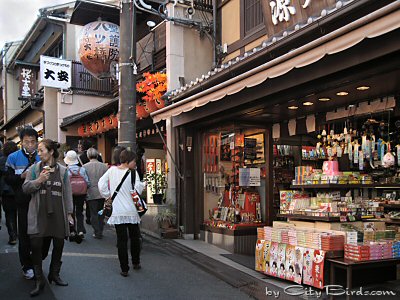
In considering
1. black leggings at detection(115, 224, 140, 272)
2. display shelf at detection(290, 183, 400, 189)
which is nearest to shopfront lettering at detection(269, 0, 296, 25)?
display shelf at detection(290, 183, 400, 189)

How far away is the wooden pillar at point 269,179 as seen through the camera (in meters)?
9.08

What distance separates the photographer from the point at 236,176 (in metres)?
9.18

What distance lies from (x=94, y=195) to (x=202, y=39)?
4.90m

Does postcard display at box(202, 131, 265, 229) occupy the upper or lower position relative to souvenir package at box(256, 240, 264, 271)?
upper

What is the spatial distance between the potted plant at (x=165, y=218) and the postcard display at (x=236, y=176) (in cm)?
82

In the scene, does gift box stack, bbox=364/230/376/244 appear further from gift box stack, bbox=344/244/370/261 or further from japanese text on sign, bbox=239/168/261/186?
japanese text on sign, bbox=239/168/261/186

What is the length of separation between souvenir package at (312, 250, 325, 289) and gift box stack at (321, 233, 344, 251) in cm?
10

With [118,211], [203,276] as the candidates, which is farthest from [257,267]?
[118,211]

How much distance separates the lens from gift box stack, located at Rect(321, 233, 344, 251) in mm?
5609

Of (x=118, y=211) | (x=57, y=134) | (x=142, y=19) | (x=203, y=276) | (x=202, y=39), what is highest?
(x=142, y=19)

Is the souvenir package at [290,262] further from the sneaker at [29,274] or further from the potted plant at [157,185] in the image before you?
the potted plant at [157,185]

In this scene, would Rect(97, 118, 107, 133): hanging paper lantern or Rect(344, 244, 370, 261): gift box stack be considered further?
Rect(97, 118, 107, 133): hanging paper lantern

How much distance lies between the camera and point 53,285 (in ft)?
17.9

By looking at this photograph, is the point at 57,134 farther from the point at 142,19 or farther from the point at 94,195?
the point at 94,195
